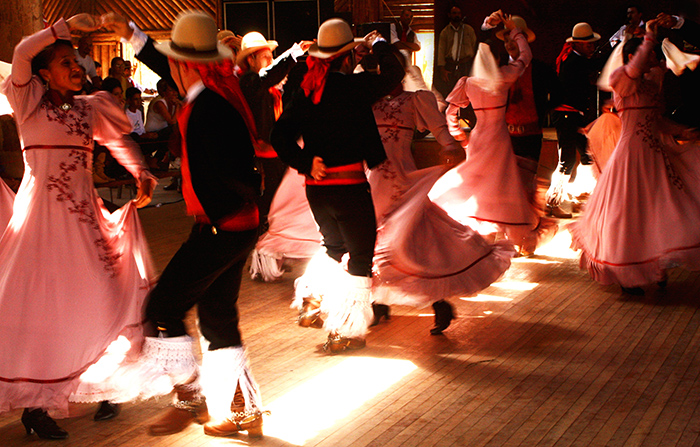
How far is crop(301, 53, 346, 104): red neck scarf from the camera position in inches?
144

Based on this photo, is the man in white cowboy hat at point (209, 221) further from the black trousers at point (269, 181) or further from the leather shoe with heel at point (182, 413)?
the black trousers at point (269, 181)

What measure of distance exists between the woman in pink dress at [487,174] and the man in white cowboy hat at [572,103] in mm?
2049

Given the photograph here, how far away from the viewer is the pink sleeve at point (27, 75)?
2924 millimetres

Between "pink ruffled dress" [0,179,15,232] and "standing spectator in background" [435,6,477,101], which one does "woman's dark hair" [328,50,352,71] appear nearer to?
"pink ruffled dress" [0,179,15,232]

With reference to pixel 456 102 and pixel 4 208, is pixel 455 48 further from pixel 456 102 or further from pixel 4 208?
pixel 4 208

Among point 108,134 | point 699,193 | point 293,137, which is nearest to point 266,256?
point 293,137

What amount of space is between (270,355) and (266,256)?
156 cm

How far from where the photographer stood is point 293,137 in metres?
3.71

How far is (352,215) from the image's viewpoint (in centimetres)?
368

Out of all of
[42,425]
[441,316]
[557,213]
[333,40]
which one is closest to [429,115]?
[333,40]

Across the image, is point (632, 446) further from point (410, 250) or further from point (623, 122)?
point (623, 122)

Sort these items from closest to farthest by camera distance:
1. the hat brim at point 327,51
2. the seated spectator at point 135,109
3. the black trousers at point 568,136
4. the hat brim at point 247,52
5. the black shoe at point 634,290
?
the hat brim at point 327,51 → the black shoe at point 634,290 → the hat brim at point 247,52 → the black trousers at point 568,136 → the seated spectator at point 135,109

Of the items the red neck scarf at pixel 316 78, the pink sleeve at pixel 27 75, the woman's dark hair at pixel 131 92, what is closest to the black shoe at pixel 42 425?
the pink sleeve at pixel 27 75

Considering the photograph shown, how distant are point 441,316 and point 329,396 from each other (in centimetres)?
103
